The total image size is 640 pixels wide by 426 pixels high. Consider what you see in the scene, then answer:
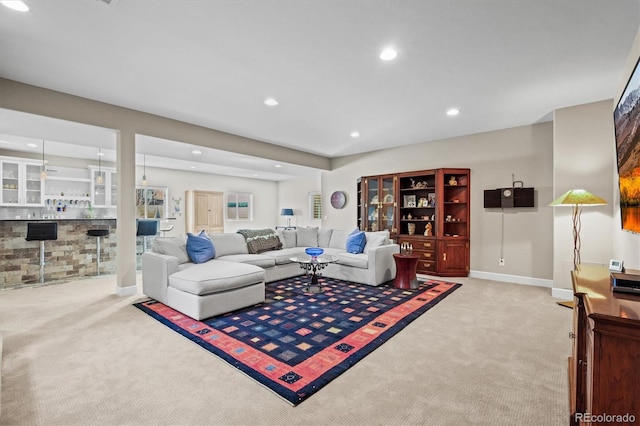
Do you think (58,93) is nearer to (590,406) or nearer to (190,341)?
(190,341)

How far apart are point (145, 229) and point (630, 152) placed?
261 inches

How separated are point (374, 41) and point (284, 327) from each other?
277 centimetres

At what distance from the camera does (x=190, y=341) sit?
8.66ft

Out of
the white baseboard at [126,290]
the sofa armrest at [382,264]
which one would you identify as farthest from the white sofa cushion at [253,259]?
the sofa armrest at [382,264]

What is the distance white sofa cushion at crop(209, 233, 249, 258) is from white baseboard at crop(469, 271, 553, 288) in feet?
13.7

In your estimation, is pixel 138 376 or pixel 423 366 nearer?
pixel 138 376

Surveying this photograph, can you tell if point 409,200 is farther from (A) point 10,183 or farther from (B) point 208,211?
(A) point 10,183

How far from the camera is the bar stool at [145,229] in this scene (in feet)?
18.4

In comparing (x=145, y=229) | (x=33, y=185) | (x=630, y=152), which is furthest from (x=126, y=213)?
(x=630, y=152)

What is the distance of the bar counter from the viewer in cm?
446

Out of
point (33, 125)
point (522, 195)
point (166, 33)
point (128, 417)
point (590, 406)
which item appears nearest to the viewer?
point (590, 406)

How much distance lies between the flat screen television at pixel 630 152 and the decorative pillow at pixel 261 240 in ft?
14.7

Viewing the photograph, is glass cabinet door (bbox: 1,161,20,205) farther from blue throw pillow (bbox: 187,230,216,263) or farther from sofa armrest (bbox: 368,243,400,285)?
sofa armrest (bbox: 368,243,400,285)

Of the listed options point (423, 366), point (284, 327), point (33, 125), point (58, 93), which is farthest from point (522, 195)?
point (33, 125)
